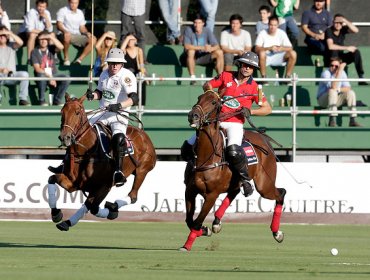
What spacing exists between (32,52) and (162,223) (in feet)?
17.4

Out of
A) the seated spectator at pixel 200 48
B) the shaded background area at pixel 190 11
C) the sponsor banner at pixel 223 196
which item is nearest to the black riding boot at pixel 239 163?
the sponsor banner at pixel 223 196

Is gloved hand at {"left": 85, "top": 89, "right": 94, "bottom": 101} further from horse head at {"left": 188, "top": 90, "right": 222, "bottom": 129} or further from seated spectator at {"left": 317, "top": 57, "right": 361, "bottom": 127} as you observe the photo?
seated spectator at {"left": 317, "top": 57, "right": 361, "bottom": 127}

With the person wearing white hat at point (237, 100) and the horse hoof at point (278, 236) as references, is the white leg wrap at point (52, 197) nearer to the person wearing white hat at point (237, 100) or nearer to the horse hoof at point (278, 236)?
the person wearing white hat at point (237, 100)

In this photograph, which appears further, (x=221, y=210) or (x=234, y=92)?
(x=221, y=210)

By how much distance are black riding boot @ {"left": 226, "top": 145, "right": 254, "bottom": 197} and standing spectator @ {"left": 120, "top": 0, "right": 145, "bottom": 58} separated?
9.77m

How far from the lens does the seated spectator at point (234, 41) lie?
85.2ft

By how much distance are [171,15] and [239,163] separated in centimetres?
1110

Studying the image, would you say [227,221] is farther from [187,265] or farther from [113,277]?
[113,277]

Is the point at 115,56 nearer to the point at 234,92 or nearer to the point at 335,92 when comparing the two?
the point at 234,92

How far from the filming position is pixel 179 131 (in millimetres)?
24641

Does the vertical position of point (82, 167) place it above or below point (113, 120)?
below

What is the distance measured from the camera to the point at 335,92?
80.6ft

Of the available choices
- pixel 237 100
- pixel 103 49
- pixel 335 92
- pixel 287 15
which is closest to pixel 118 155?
pixel 237 100

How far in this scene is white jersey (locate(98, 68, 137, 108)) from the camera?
17750 mm
